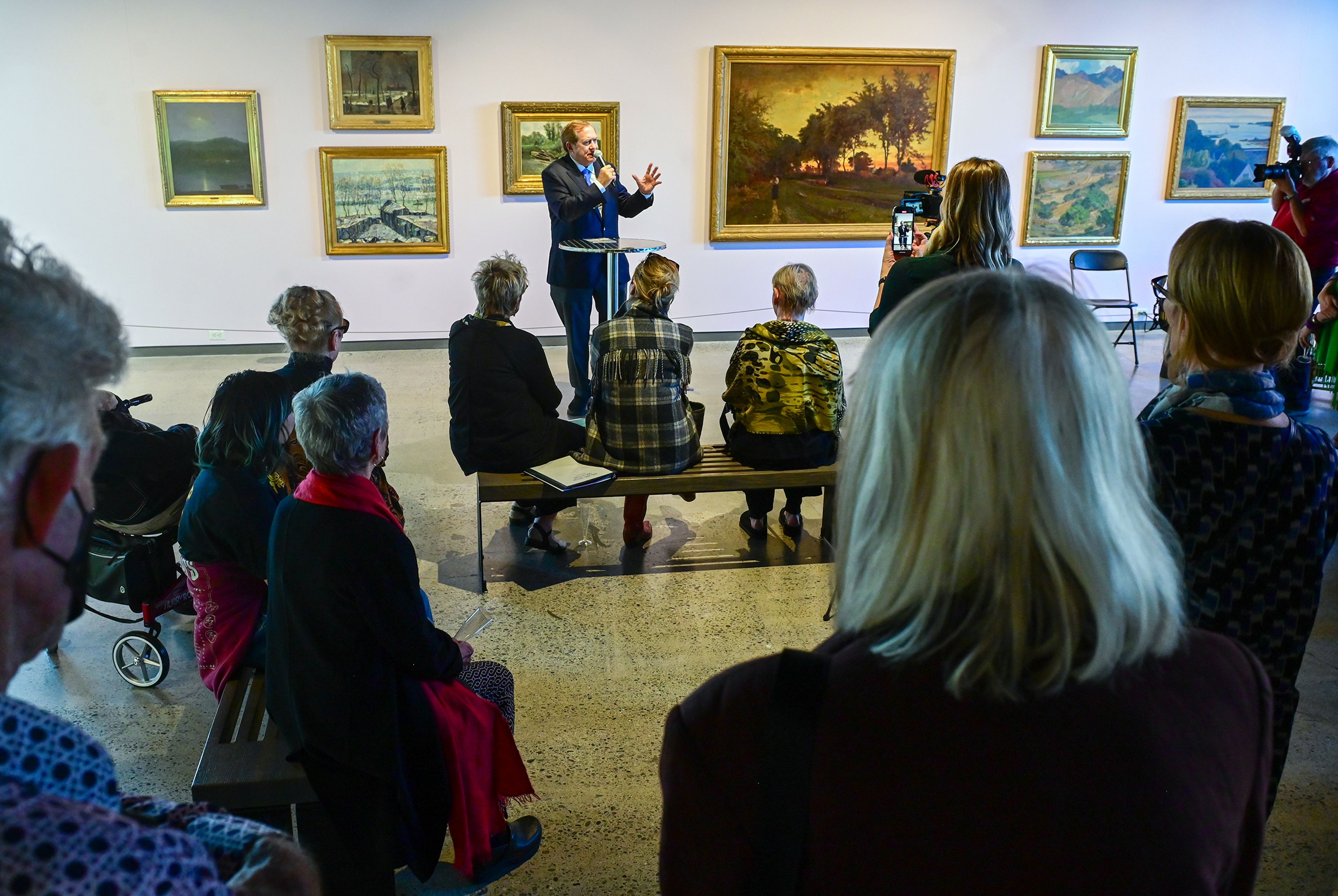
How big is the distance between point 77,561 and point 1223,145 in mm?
12456

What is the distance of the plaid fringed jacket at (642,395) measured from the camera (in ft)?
14.6

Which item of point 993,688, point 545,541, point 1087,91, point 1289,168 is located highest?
point 1087,91

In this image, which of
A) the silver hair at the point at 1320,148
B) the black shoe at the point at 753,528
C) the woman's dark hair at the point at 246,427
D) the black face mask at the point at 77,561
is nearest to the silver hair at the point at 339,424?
the woman's dark hair at the point at 246,427

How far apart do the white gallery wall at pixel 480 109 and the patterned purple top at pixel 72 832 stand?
30.8 ft

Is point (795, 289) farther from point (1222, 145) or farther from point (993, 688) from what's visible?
point (1222, 145)

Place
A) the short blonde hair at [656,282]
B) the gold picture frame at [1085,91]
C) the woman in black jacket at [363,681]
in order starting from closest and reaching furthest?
the woman in black jacket at [363,681], the short blonde hair at [656,282], the gold picture frame at [1085,91]

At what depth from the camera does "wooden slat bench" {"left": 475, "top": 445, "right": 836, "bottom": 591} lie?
449 centimetres

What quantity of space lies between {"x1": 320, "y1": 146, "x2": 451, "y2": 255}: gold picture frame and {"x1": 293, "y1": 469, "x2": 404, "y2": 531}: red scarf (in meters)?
7.83

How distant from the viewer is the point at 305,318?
401 centimetres

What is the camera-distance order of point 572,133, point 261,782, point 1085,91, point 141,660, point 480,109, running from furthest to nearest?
point 1085,91, point 480,109, point 572,133, point 141,660, point 261,782

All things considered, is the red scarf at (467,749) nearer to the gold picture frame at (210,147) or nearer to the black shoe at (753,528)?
the black shoe at (753,528)

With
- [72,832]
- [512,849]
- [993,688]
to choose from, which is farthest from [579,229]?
[72,832]

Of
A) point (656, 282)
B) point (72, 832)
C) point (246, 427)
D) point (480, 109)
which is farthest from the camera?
point (480, 109)

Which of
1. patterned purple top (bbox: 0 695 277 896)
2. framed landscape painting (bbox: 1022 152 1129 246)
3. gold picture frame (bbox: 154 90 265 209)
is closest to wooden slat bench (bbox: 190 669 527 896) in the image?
patterned purple top (bbox: 0 695 277 896)
